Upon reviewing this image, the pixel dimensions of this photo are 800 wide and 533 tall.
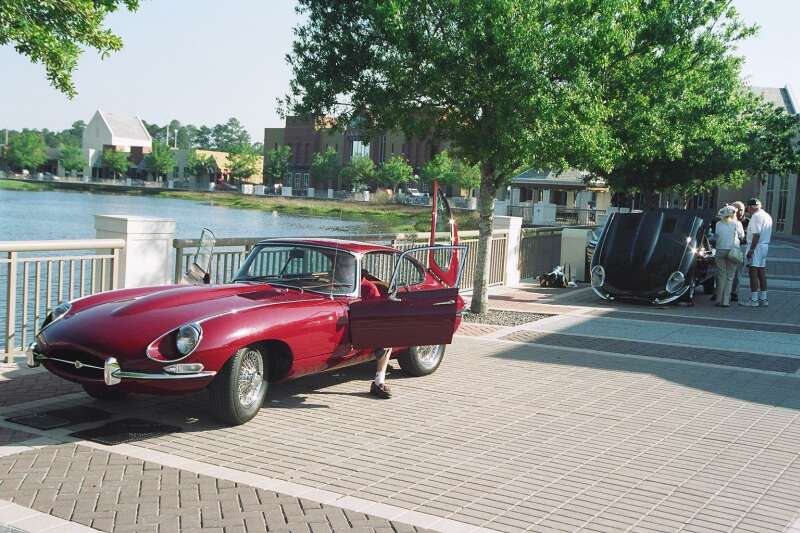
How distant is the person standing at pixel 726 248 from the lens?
603 inches

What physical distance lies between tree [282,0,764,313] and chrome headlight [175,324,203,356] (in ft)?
21.2

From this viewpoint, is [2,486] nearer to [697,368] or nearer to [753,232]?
[697,368]

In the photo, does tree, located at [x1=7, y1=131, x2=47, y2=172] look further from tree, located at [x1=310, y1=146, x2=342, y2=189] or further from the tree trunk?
the tree trunk

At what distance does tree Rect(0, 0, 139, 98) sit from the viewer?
35.7ft

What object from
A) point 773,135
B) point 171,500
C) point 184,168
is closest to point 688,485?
point 171,500

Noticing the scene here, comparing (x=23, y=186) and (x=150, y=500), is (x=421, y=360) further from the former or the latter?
(x=23, y=186)

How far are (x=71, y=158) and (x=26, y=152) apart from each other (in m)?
8.37

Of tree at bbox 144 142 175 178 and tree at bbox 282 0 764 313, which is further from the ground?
tree at bbox 144 142 175 178

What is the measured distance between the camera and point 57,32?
11586 mm

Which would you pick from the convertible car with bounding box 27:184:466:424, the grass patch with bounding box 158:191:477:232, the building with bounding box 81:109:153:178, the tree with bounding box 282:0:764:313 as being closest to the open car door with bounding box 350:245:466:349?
the convertible car with bounding box 27:184:466:424

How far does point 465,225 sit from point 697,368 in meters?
55.4

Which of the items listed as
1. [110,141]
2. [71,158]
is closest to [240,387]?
[71,158]

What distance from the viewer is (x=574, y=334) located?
12297mm

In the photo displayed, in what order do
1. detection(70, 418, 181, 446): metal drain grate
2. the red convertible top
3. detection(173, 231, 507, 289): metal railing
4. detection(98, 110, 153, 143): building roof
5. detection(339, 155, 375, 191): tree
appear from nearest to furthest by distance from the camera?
detection(70, 418, 181, 446): metal drain grate
the red convertible top
detection(173, 231, 507, 289): metal railing
detection(339, 155, 375, 191): tree
detection(98, 110, 153, 143): building roof
